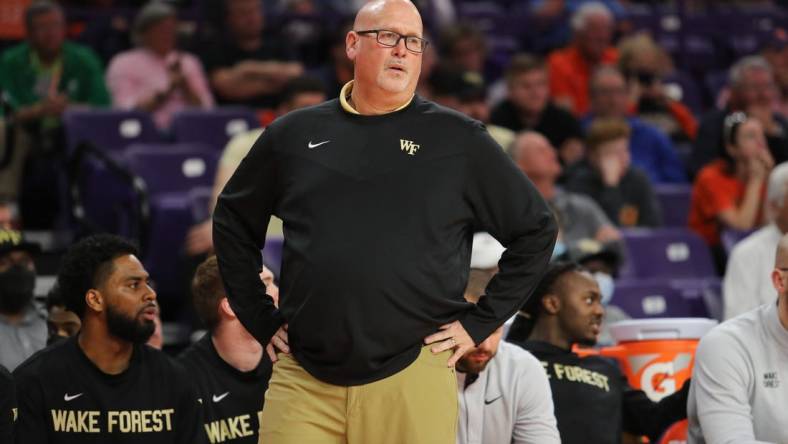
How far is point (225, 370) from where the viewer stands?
16.6ft

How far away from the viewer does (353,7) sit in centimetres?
1158

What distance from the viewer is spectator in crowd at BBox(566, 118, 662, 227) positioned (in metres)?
8.59

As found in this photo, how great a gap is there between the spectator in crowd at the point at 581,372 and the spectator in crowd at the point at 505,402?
0.39 m

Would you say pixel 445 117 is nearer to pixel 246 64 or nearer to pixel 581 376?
pixel 581 376

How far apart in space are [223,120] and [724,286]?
3410mm

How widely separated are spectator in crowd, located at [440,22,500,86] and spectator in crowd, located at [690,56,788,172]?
70.1 inches

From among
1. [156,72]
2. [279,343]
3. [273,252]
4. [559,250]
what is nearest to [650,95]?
[156,72]

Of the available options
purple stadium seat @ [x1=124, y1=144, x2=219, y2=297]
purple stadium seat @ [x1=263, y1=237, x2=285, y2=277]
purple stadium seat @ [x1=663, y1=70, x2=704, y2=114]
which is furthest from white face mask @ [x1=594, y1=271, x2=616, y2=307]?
purple stadium seat @ [x1=663, y1=70, x2=704, y2=114]

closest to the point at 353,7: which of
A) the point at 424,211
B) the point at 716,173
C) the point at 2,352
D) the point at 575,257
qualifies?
the point at 716,173

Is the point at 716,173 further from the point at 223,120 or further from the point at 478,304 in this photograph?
the point at 478,304

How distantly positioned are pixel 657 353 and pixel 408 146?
86.4 inches

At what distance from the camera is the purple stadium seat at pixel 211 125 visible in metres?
8.84

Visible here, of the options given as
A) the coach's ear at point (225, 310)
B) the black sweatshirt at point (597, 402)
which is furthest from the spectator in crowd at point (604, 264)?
the coach's ear at point (225, 310)

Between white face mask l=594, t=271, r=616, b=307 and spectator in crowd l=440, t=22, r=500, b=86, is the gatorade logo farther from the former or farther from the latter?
spectator in crowd l=440, t=22, r=500, b=86
